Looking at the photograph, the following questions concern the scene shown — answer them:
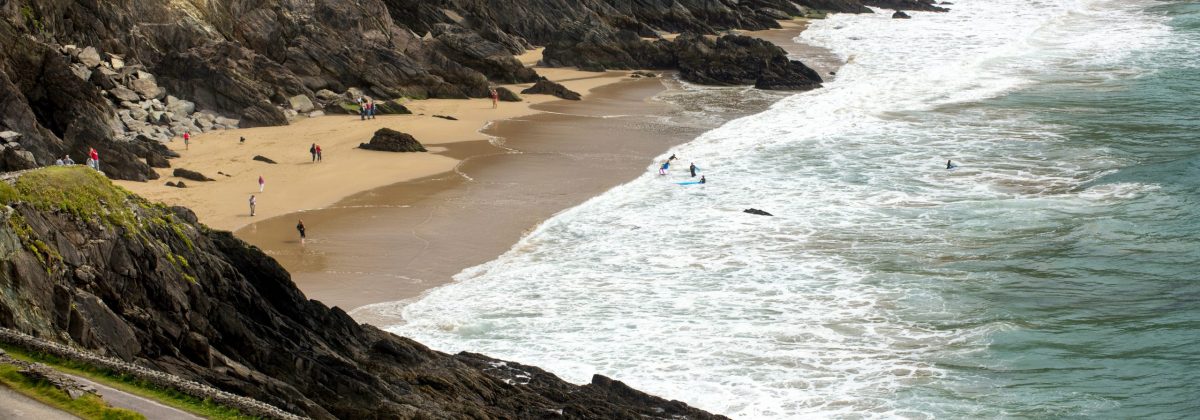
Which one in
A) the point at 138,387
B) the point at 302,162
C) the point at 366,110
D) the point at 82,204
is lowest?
the point at 302,162

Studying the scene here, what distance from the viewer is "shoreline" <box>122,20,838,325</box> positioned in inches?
1092

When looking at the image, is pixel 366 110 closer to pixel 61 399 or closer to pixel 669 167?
pixel 669 167

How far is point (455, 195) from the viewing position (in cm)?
3522

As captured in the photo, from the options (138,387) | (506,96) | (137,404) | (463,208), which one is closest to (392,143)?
(463,208)

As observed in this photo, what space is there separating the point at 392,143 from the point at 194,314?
2578cm

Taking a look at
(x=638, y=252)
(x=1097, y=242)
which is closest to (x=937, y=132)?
(x=1097, y=242)

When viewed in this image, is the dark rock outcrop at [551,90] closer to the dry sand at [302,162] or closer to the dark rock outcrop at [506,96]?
the dark rock outcrop at [506,96]

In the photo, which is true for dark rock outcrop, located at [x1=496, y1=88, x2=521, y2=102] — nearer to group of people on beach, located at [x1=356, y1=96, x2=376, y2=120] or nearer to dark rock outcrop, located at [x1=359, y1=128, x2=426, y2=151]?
group of people on beach, located at [x1=356, y1=96, x2=376, y2=120]

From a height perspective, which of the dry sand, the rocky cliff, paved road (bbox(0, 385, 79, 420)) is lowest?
the dry sand

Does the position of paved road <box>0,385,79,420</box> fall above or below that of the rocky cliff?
below

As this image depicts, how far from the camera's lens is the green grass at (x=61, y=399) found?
40.2 feet

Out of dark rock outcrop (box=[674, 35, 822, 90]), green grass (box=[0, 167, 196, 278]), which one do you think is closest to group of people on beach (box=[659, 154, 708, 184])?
dark rock outcrop (box=[674, 35, 822, 90])

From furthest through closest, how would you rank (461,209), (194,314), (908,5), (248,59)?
(908,5), (248,59), (461,209), (194,314)

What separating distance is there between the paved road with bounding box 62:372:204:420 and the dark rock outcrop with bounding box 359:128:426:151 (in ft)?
93.2
